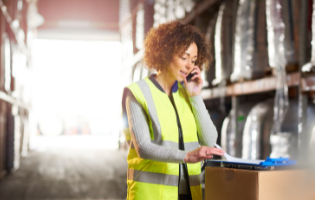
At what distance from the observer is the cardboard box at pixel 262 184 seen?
0.92 m

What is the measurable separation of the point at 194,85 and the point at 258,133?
54.9 inches

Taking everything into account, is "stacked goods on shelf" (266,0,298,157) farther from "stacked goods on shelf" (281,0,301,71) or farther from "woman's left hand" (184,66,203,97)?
"woman's left hand" (184,66,203,97)

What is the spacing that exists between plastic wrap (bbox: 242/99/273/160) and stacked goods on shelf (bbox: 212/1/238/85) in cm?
54

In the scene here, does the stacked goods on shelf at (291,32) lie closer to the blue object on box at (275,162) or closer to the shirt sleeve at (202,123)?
the shirt sleeve at (202,123)

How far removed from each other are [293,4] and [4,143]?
478 cm

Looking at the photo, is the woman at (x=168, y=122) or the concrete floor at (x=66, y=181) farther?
the concrete floor at (x=66, y=181)

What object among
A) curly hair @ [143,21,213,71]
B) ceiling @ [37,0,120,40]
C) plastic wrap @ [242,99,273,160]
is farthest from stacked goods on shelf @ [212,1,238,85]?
ceiling @ [37,0,120,40]

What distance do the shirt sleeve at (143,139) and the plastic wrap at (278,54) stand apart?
131 cm

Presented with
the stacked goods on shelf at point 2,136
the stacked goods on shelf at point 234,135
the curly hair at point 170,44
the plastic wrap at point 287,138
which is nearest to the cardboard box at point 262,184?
the curly hair at point 170,44

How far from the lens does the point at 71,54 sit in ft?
45.9

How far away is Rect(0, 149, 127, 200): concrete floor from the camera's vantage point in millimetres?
3986

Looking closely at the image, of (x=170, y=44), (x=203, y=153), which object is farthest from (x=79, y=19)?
(x=203, y=153)

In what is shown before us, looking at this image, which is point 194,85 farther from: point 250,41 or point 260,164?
point 250,41

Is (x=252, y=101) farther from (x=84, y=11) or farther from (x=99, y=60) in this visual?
(x=99, y=60)
